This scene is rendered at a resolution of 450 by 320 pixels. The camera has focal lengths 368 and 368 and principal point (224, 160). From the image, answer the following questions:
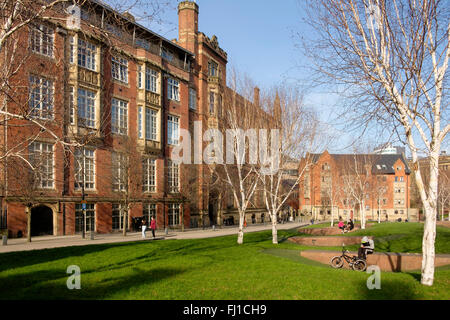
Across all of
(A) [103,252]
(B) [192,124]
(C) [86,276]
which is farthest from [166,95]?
(C) [86,276]

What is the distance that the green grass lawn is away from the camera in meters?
9.12

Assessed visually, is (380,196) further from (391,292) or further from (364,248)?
(391,292)

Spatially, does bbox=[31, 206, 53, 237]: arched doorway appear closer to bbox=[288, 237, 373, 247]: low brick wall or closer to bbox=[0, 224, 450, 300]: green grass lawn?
bbox=[0, 224, 450, 300]: green grass lawn

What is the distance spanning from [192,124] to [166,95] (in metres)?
6.39

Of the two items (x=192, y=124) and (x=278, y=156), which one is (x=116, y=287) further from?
(x=192, y=124)

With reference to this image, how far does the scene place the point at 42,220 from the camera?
102 feet

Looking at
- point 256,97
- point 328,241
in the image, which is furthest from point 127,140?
point 328,241

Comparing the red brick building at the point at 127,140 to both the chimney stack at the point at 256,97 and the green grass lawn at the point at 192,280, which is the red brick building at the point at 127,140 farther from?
the green grass lawn at the point at 192,280

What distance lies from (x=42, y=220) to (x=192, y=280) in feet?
82.1

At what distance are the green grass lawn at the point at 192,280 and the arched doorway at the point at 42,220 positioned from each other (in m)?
16.5

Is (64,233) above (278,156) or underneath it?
underneath

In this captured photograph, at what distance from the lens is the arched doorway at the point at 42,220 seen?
30.1 meters

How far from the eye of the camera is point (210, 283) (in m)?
10.2
